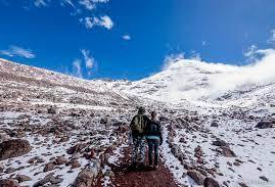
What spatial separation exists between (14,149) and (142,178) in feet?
29.2

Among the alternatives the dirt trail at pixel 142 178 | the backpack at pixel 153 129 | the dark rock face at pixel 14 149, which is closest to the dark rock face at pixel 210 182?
the dirt trail at pixel 142 178

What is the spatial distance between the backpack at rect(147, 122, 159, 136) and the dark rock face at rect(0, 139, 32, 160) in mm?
8334

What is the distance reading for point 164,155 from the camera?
1822cm

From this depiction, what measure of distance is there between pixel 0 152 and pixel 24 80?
358 ft

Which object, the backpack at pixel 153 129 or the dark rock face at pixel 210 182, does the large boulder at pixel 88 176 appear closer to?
the backpack at pixel 153 129

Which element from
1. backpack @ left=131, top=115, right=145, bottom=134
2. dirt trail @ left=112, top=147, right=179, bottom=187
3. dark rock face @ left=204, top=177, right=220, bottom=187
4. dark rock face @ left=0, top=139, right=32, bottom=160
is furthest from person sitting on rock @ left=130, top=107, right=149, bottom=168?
dark rock face @ left=0, top=139, right=32, bottom=160

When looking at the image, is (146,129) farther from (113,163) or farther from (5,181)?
(5,181)

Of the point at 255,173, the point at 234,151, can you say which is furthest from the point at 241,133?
the point at 255,173

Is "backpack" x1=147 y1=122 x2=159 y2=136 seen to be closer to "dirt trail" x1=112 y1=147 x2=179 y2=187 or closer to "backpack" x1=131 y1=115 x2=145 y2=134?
"backpack" x1=131 y1=115 x2=145 y2=134

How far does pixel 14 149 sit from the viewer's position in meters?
18.4

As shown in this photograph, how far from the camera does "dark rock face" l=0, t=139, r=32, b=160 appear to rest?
703 inches

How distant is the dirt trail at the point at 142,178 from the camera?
1307 cm

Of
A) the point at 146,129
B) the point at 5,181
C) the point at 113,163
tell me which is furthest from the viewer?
the point at 113,163

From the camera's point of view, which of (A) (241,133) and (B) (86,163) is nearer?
(B) (86,163)
